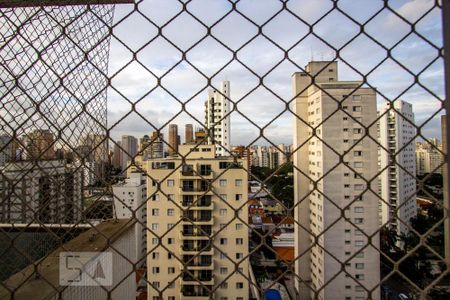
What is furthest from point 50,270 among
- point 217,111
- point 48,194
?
point 217,111

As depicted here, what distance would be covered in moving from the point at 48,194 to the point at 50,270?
27 cm

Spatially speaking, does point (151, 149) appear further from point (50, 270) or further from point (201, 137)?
point (50, 270)

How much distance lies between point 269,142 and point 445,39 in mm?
421

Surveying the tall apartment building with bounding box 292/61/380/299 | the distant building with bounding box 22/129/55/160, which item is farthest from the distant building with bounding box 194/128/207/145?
the distant building with bounding box 22/129/55/160

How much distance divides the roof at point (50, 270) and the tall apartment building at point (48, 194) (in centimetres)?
10

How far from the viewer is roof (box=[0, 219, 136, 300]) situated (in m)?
0.93

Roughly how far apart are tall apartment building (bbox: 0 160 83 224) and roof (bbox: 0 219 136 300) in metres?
0.10

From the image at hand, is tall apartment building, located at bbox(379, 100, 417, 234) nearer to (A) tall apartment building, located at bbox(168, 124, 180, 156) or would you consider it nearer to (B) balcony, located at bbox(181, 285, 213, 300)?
(A) tall apartment building, located at bbox(168, 124, 180, 156)

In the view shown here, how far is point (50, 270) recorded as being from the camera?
1137 mm

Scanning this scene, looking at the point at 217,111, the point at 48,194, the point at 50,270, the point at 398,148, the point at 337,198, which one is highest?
the point at 217,111

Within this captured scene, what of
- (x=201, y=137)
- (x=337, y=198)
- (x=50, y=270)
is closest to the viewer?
(x=201, y=137)

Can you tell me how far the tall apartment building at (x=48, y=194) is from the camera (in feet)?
3.79

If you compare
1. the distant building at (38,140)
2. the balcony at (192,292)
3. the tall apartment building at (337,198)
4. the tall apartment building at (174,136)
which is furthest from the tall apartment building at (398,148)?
the balcony at (192,292)

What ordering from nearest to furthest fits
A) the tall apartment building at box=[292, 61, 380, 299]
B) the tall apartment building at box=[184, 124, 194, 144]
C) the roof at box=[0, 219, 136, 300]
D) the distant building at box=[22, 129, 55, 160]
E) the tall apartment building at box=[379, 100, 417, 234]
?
the tall apartment building at box=[379, 100, 417, 234] → the roof at box=[0, 219, 136, 300] → the tall apartment building at box=[184, 124, 194, 144] → the distant building at box=[22, 129, 55, 160] → the tall apartment building at box=[292, 61, 380, 299]
